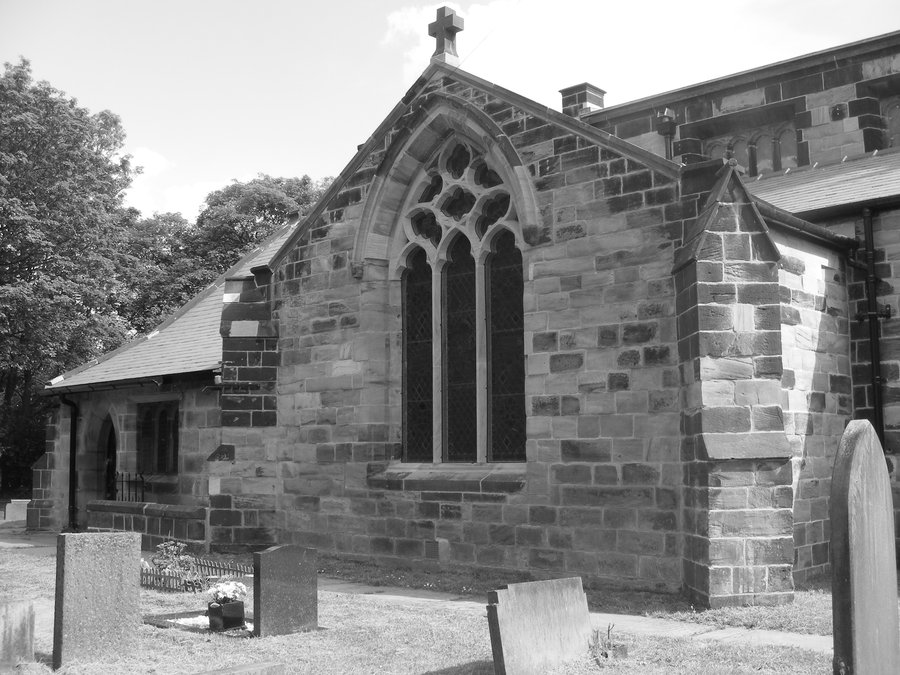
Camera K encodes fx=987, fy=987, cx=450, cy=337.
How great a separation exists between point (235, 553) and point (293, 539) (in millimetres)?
927

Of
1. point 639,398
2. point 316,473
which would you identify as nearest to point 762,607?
point 639,398

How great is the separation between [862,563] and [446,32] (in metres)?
11.3

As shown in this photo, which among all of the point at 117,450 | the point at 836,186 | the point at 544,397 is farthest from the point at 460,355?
the point at 117,450

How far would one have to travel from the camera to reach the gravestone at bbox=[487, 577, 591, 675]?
6.95m

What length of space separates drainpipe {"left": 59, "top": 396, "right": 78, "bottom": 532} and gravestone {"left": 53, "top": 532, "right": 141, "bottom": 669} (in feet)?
43.4

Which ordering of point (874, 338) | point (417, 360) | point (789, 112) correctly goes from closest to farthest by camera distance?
point (874, 338), point (417, 360), point (789, 112)

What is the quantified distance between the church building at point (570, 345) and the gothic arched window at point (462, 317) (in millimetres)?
38

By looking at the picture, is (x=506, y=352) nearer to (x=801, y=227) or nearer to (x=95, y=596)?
(x=801, y=227)

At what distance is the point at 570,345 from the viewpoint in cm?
1213

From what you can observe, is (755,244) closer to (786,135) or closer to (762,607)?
(762,607)

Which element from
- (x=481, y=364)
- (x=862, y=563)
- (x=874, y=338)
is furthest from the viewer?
(x=481, y=364)

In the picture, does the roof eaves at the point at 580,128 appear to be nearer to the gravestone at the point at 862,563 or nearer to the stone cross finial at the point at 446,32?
the stone cross finial at the point at 446,32

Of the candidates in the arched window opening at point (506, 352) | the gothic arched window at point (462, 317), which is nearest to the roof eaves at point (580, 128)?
the gothic arched window at point (462, 317)

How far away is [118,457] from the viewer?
20172mm
